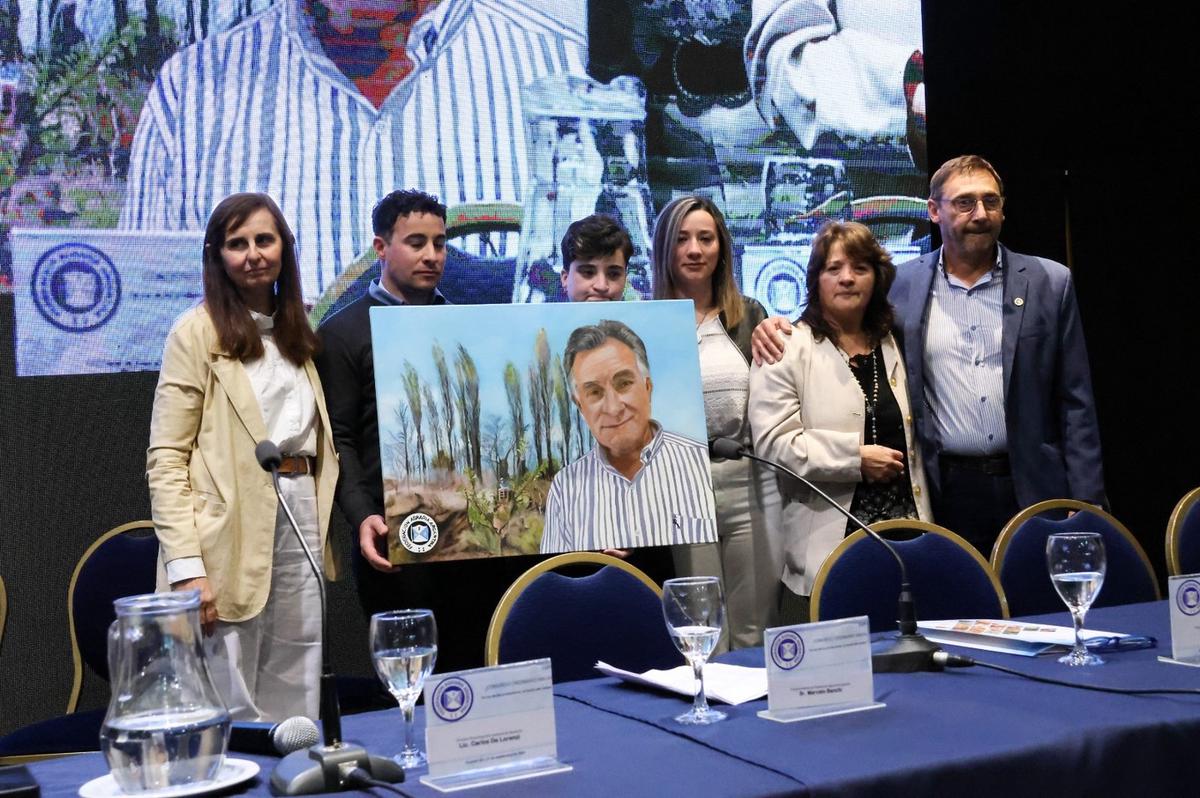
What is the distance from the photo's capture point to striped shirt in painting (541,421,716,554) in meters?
3.22

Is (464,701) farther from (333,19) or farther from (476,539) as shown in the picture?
(333,19)

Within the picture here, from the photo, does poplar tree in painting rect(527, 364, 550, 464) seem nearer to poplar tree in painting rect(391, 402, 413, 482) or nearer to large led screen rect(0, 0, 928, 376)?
poplar tree in painting rect(391, 402, 413, 482)

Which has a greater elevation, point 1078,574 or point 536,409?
point 536,409

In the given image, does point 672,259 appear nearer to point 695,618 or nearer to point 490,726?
point 695,618

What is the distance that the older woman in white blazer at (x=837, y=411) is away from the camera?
135 inches

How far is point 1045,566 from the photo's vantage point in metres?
3.11

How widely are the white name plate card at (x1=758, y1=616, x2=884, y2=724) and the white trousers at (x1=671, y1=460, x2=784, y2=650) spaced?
1.76m

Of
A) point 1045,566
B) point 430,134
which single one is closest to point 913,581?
point 1045,566

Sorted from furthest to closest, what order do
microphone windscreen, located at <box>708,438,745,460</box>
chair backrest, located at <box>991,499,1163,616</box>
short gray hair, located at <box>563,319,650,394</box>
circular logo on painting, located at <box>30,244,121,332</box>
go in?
circular logo on painting, located at <box>30,244,121,332</box> → short gray hair, located at <box>563,319,650,394</box> → chair backrest, located at <box>991,499,1163,616</box> → microphone windscreen, located at <box>708,438,745,460</box>

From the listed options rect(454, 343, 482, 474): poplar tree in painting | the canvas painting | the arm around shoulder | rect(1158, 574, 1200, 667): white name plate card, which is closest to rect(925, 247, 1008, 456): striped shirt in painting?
the arm around shoulder

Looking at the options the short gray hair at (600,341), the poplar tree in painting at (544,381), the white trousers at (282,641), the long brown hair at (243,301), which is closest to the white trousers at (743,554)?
the short gray hair at (600,341)

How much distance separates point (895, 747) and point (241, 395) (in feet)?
A: 6.73

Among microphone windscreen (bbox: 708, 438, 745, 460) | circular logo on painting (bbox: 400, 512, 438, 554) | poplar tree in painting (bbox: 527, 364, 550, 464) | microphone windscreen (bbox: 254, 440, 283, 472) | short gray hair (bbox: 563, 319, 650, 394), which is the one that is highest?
short gray hair (bbox: 563, 319, 650, 394)

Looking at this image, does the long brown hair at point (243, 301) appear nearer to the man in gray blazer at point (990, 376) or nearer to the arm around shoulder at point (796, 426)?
the arm around shoulder at point (796, 426)
